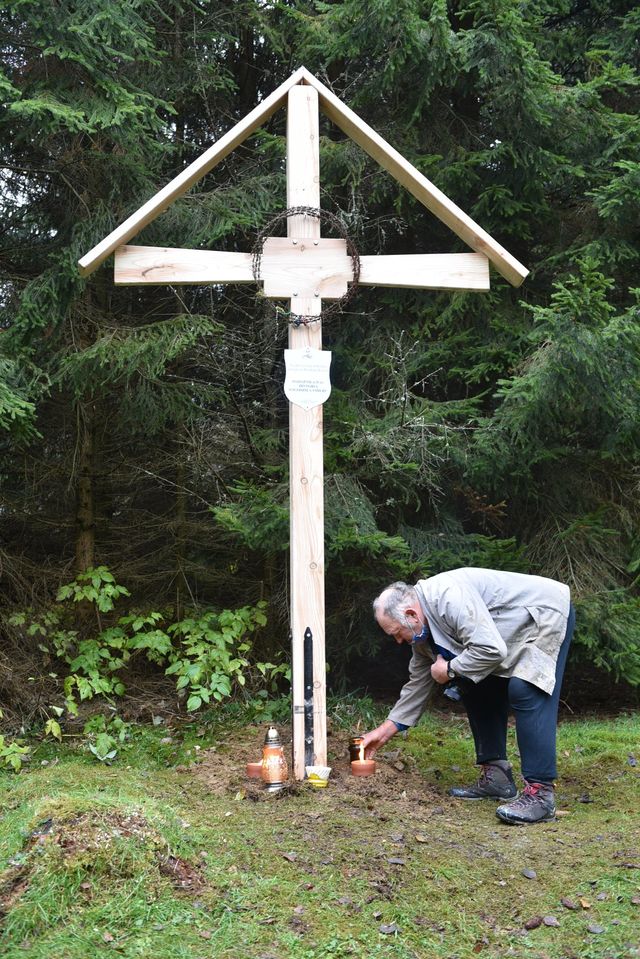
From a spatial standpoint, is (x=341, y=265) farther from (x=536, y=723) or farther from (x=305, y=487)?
(x=536, y=723)

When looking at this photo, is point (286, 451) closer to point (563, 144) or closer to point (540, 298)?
point (540, 298)

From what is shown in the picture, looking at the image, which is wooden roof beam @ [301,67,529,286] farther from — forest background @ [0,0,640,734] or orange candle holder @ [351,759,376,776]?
orange candle holder @ [351,759,376,776]

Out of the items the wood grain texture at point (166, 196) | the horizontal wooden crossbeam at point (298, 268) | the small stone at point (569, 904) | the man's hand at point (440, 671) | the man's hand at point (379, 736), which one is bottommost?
the small stone at point (569, 904)

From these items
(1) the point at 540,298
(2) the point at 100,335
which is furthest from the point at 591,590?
(2) the point at 100,335

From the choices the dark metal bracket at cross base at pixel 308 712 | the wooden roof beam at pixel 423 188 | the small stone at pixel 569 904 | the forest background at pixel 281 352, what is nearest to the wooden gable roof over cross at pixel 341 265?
the wooden roof beam at pixel 423 188

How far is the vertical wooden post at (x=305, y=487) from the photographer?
15.0 ft

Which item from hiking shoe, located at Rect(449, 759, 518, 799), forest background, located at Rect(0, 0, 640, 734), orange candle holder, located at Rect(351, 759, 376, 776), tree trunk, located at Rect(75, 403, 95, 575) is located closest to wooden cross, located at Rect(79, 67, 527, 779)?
orange candle holder, located at Rect(351, 759, 376, 776)

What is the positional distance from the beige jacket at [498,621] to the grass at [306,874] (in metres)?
0.70

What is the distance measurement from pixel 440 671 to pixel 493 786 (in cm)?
83

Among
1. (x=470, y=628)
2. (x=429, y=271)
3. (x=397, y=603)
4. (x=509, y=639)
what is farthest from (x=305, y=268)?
(x=509, y=639)

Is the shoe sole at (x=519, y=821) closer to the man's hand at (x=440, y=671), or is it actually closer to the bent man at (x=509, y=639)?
the bent man at (x=509, y=639)

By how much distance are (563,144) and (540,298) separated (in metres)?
1.11

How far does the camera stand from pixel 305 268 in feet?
15.6

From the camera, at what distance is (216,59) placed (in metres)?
7.56
